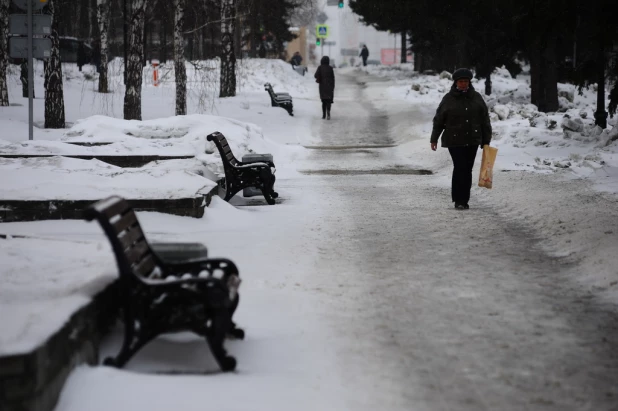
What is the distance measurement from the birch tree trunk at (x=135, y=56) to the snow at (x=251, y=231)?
2.48 m

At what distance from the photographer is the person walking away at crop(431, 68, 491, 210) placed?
1209 cm

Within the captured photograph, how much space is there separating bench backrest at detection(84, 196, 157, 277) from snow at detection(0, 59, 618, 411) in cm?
27

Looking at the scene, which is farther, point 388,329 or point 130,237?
point 388,329

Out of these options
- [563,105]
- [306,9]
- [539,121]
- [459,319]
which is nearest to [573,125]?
[539,121]

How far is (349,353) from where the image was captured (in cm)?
563

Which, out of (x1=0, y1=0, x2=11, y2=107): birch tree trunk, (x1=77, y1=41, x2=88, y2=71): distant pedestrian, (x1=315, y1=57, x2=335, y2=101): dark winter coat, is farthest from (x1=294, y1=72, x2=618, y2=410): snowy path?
(x1=77, y1=41, x2=88, y2=71): distant pedestrian

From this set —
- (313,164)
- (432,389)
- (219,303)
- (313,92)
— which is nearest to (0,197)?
(219,303)

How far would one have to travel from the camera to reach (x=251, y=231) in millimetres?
10164

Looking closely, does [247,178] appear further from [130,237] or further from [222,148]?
[130,237]

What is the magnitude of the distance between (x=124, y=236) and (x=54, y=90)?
19083mm

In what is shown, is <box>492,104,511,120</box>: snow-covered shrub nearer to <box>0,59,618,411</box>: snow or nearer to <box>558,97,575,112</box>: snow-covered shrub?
<box>0,59,618,411</box>: snow

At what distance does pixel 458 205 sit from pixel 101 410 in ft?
27.4

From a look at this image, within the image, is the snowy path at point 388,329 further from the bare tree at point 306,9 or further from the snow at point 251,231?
the bare tree at point 306,9

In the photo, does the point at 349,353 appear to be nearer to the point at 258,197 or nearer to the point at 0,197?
the point at 0,197
